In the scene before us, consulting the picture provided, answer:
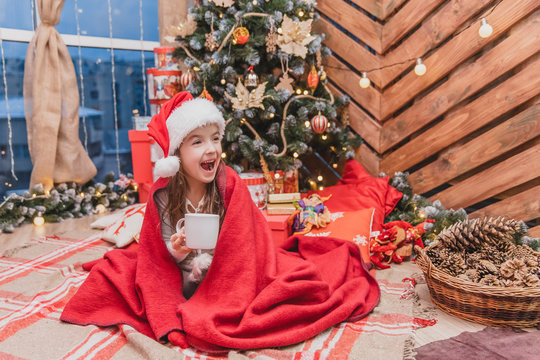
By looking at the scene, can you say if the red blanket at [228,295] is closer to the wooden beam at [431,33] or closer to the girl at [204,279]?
the girl at [204,279]

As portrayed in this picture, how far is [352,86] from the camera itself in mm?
3025

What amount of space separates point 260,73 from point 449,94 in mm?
1207

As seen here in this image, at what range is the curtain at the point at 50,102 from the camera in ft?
9.44

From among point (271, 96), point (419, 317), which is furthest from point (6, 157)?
point (419, 317)

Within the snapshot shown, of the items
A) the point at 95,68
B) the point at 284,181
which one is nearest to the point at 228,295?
the point at 284,181

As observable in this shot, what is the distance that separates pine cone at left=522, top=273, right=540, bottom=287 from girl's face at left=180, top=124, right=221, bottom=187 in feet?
3.82

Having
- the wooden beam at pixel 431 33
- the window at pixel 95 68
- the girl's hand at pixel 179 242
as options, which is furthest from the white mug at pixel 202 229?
the window at pixel 95 68

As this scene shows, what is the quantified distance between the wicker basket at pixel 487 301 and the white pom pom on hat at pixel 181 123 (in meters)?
1.01

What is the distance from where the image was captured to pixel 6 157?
3002 mm

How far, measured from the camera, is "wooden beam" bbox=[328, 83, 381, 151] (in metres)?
2.96

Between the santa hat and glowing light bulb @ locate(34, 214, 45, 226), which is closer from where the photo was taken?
the santa hat

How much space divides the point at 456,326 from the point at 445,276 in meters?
0.19

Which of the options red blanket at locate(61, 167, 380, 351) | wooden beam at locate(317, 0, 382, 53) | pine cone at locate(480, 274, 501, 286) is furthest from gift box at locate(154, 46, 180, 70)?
pine cone at locate(480, 274, 501, 286)

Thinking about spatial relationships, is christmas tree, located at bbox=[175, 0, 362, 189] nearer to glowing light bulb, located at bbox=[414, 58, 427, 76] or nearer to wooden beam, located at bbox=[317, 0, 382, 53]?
wooden beam, located at bbox=[317, 0, 382, 53]
